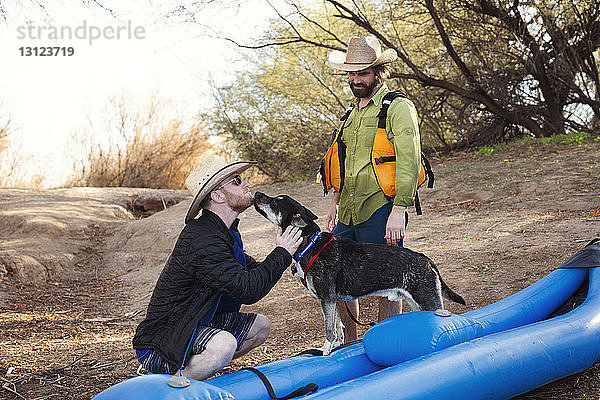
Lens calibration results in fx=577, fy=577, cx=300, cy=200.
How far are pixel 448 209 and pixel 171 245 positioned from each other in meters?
4.35

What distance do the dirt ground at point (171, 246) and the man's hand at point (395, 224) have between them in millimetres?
1254

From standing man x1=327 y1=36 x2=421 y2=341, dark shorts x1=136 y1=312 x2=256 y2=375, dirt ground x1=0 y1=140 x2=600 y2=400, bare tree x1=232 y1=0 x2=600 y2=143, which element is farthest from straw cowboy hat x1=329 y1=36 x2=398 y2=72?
bare tree x1=232 y1=0 x2=600 y2=143

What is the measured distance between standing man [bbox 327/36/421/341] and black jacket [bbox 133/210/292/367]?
0.83 metres

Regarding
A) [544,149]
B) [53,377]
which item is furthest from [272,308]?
[544,149]

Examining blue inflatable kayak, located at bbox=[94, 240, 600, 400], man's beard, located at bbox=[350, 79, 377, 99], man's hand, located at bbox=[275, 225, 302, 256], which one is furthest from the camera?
man's beard, located at bbox=[350, 79, 377, 99]

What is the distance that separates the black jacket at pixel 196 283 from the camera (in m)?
3.26

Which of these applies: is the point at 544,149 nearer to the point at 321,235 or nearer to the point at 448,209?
the point at 448,209

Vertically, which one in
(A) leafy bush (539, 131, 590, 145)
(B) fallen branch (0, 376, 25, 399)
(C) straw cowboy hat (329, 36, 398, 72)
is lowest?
(B) fallen branch (0, 376, 25, 399)

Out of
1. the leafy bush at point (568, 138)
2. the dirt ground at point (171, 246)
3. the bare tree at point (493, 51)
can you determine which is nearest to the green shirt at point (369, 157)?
the dirt ground at point (171, 246)

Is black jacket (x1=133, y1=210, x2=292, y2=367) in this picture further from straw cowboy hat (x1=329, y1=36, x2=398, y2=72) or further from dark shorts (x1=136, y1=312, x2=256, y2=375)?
straw cowboy hat (x1=329, y1=36, x2=398, y2=72)

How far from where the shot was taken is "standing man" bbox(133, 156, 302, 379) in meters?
3.28

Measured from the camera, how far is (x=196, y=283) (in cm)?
341

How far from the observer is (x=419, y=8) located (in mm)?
12320

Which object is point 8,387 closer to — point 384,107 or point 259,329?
point 259,329
